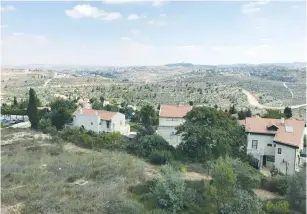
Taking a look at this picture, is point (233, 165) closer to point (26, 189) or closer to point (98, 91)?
point (26, 189)

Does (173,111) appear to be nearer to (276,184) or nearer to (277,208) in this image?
(276,184)

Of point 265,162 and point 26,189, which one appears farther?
point 265,162

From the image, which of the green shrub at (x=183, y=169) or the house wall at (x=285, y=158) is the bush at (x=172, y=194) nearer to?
the green shrub at (x=183, y=169)

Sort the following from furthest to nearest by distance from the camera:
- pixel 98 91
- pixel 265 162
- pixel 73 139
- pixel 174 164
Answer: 1. pixel 98 91
2. pixel 73 139
3. pixel 265 162
4. pixel 174 164

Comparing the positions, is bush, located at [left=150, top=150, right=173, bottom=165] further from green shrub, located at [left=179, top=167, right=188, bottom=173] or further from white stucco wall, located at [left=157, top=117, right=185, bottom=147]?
white stucco wall, located at [left=157, top=117, right=185, bottom=147]

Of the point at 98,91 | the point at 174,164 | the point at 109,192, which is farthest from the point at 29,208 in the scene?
the point at 98,91

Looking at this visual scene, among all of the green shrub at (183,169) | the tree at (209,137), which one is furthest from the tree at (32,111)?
the green shrub at (183,169)
